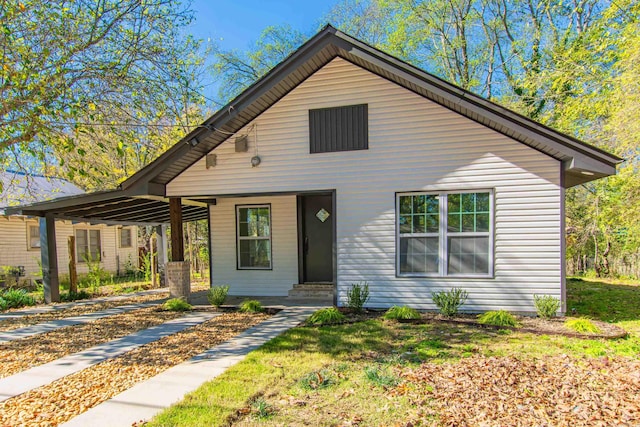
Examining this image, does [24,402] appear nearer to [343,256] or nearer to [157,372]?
[157,372]

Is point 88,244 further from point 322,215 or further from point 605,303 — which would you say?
point 605,303

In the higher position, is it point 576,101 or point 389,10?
point 389,10

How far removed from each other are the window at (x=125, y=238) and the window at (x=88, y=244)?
5.01 feet

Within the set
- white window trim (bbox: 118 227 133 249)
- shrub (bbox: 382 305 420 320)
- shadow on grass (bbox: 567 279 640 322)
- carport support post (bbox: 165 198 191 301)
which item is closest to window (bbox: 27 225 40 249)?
white window trim (bbox: 118 227 133 249)

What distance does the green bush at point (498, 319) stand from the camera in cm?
590

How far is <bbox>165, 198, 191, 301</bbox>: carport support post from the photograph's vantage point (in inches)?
324

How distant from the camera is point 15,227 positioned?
13523 mm

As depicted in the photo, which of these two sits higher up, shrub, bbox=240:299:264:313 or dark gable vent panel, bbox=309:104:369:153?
dark gable vent panel, bbox=309:104:369:153

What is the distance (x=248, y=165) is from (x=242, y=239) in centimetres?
256

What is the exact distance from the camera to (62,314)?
8.00m

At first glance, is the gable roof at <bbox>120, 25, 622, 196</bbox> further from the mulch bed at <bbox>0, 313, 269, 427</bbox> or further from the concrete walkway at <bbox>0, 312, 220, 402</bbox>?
the mulch bed at <bbox>0, 313, 269, 427</bbox>

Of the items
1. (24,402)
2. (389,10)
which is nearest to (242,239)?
(24,402)

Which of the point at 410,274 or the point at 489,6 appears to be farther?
the point at 489,6

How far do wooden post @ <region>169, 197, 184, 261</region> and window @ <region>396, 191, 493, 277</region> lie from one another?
4.98m
